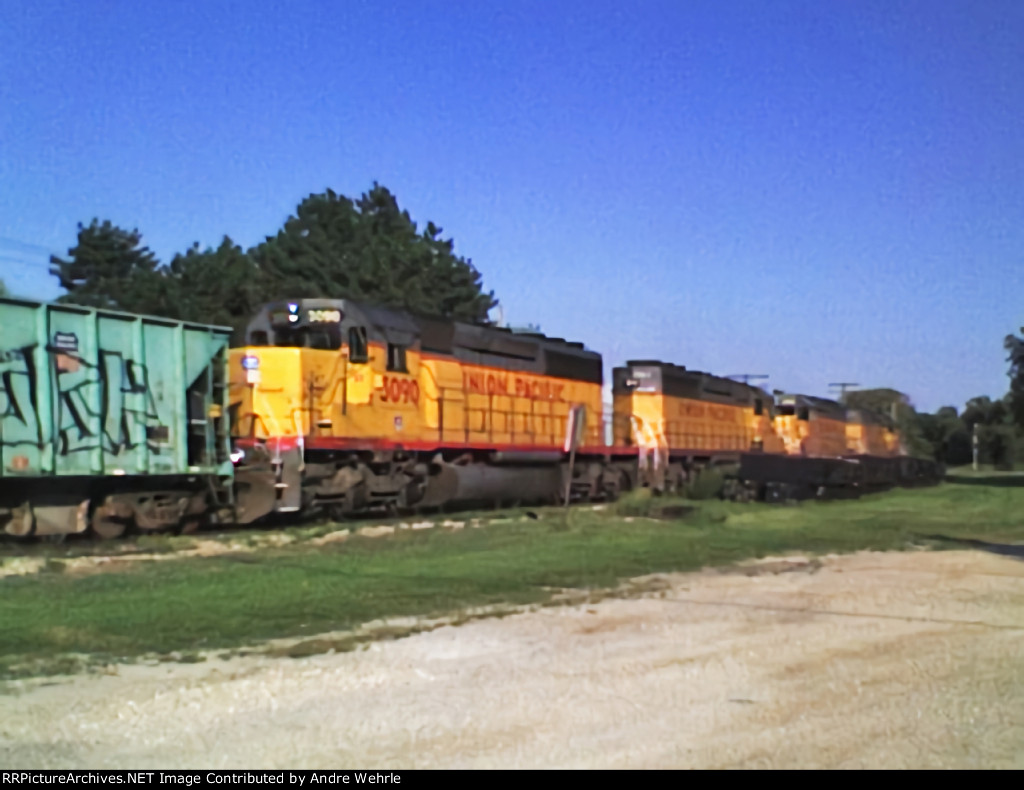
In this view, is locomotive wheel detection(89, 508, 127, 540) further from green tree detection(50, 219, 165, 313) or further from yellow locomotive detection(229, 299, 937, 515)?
green tree detection(50, 219, 165, 313)

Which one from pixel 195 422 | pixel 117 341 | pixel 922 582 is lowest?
pixel 922 582

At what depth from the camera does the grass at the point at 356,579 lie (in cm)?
850

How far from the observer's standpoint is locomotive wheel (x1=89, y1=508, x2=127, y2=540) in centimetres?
1541

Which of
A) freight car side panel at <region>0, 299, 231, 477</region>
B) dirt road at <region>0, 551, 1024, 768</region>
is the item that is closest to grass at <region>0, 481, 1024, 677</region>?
dirt road at <region>0, 551, 1024, 768</region>

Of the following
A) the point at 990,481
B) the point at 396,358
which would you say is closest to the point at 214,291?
the point at 396,358

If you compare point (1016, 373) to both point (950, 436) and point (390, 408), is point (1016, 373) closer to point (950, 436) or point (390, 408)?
point (390, 408)

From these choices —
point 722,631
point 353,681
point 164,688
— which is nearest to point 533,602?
point 722,631

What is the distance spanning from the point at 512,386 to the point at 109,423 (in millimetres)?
10994

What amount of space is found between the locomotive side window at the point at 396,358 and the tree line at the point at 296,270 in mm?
23770

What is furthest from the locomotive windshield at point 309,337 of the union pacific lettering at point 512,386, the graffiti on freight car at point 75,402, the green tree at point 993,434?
the green tree at point 993,434

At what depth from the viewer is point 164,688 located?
22.7ft

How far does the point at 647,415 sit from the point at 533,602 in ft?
65.4

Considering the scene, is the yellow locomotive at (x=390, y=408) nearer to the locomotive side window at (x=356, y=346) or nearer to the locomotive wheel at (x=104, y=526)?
the locomotive side window at (x=356, y=346)
